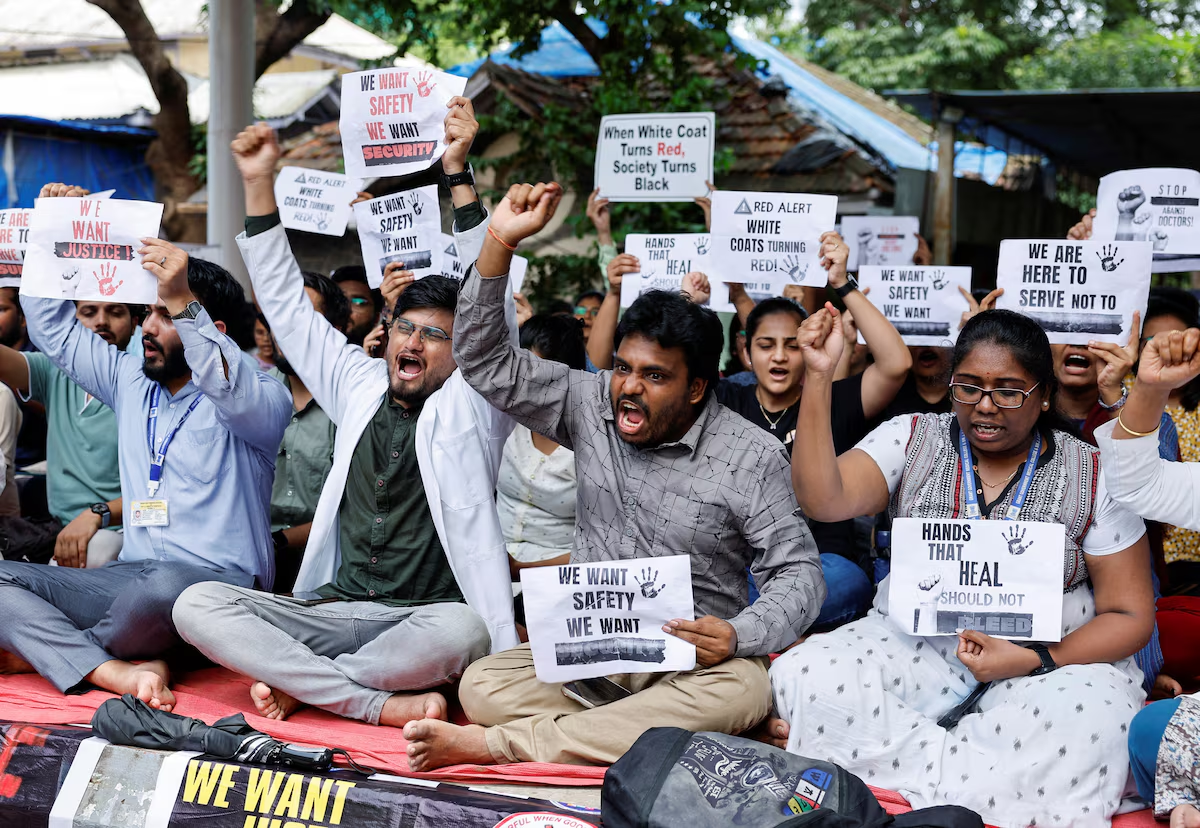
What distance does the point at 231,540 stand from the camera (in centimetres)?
491

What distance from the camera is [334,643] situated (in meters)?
4.45

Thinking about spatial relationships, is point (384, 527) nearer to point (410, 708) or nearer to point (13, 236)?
point (410, 708)

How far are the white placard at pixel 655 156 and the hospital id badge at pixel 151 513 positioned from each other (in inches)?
122

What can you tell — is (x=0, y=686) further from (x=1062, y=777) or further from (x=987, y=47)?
(x=987, y=47)

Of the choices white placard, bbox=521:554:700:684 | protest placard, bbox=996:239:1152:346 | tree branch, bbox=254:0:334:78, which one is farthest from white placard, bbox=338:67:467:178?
tree branch, bbox=254:0:334:78

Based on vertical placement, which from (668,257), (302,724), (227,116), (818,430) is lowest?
(302,724)

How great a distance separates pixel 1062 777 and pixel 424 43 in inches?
346

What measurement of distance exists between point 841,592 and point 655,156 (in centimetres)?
299

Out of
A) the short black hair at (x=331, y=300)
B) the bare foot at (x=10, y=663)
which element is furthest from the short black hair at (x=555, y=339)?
the bare foot at (x=10, y=663)

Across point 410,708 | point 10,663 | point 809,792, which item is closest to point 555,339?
point 410,708

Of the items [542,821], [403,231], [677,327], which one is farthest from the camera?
[403,231]

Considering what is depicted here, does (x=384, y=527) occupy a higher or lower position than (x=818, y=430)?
lower

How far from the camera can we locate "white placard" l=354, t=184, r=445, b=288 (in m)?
6.16

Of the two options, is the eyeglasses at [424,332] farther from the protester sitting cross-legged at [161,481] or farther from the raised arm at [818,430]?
A: the raised arm at [818,430]
